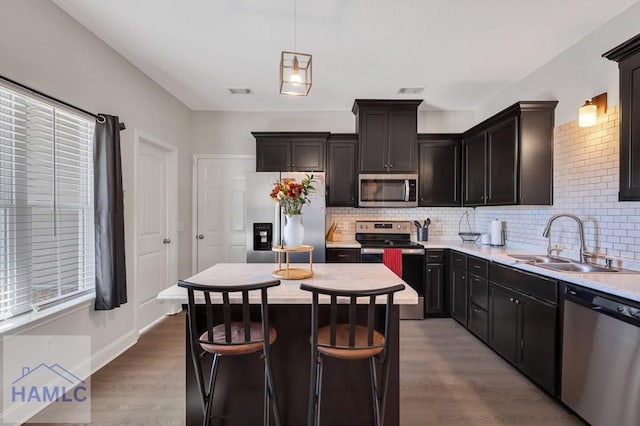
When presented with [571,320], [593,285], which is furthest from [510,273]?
[593,285]

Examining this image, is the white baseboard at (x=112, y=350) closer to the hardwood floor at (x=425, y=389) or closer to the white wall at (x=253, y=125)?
the hardwood floor at (x=425, y=389)

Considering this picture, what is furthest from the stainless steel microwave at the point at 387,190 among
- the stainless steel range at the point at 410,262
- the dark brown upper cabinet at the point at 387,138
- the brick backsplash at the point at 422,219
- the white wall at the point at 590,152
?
the white wall at the point at 590,152

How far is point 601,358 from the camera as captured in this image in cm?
179

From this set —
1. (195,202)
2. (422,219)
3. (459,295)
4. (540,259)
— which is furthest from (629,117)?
(195,202)

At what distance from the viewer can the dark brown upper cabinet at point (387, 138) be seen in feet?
13.4

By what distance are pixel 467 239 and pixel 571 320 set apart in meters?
2.28

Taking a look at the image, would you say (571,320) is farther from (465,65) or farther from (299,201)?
(465,65)

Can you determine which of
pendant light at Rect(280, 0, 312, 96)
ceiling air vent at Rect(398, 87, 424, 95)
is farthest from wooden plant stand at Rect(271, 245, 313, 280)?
ceiling air vent at Rect(398, 87, 424, 95)

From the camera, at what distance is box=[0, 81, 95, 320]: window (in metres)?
1.89

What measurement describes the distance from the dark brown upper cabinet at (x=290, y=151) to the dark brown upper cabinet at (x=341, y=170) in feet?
0.42

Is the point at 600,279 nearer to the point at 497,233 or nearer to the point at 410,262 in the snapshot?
the point at 497,233

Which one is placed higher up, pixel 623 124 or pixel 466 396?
pixel 623 124

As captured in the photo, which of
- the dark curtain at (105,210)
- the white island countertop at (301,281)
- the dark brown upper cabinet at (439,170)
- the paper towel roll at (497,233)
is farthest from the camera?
the dark brown upper cabinet at (439,170)

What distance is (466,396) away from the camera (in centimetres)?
224
